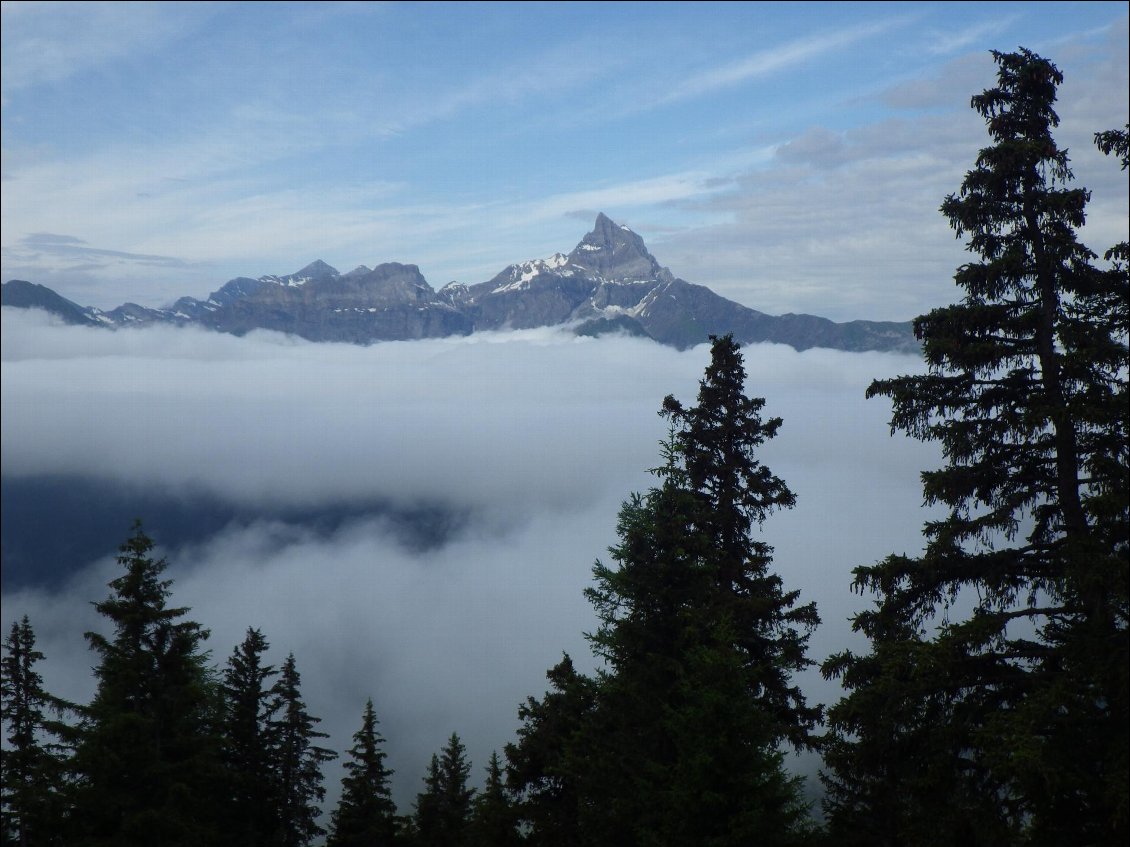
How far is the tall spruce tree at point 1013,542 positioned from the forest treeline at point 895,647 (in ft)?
0.13

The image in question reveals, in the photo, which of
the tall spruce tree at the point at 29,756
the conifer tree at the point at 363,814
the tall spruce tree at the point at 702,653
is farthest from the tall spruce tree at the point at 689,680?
the conifer tree at the point at 363,814

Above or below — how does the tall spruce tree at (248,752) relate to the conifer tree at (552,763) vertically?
below

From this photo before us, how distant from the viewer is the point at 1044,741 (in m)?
10.3

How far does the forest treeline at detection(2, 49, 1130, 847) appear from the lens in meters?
11.0

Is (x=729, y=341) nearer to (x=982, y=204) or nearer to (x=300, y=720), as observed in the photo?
(x=982, y=204)

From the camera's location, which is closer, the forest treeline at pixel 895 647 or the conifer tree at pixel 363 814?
the forest treeline at pixel 895 647

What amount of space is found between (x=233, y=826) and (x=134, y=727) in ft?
42.4

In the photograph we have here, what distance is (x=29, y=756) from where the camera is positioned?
27781 mm

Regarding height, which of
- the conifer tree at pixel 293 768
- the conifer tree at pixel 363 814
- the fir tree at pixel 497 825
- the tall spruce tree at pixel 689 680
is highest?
the tall spruce tree at pixel 689 680

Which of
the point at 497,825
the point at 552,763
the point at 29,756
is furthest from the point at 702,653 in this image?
the point at 29,756

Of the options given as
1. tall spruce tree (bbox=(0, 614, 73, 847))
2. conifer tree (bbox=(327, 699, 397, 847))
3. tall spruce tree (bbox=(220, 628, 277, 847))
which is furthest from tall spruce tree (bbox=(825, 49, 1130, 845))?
conifer tree (bbox=(327, 699, 397, 847))

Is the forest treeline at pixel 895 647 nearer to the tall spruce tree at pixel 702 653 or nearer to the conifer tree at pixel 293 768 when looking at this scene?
the tall spruce tree at pixel 702 653

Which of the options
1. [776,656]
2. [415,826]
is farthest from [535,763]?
[415,826]

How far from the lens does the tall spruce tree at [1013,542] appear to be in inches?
420
